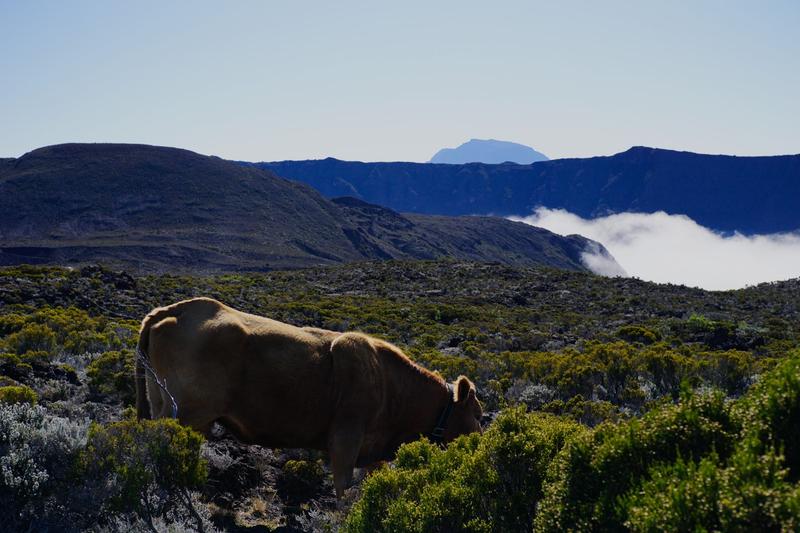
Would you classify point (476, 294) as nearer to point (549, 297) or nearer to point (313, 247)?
point (549, 297)

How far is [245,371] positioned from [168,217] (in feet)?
345

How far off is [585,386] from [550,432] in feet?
28.4

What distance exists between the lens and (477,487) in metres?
4.56

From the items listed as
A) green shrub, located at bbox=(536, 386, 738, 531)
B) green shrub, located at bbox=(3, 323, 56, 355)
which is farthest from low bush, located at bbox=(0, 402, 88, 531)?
green shrub, located at bbox=(3, 323, 56, 355)

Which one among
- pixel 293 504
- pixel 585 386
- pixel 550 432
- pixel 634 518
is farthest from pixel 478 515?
pixel 585 386

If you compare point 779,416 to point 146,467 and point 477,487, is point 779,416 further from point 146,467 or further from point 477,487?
point 146,467

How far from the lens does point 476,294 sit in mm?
39938

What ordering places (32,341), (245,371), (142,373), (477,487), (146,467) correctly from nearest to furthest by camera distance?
1. (477,487)
2. (146,467)
3. (245,371)
4. (142,373)
5. (32,341)

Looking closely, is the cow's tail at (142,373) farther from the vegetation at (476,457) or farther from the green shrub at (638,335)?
the green shrub at (638,335)

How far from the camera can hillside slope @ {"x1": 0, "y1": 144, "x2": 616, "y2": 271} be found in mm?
86688

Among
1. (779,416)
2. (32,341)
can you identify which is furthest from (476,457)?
(32,341)

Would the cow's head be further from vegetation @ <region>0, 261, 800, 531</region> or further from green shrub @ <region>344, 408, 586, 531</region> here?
green shrub @ <region>344, 408, 586, 531</region>

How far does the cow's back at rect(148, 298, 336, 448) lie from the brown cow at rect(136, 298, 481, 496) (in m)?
0.01

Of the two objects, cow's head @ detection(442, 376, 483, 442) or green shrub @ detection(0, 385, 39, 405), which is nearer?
green shrub @ detection(0, 385, 39, 405)
